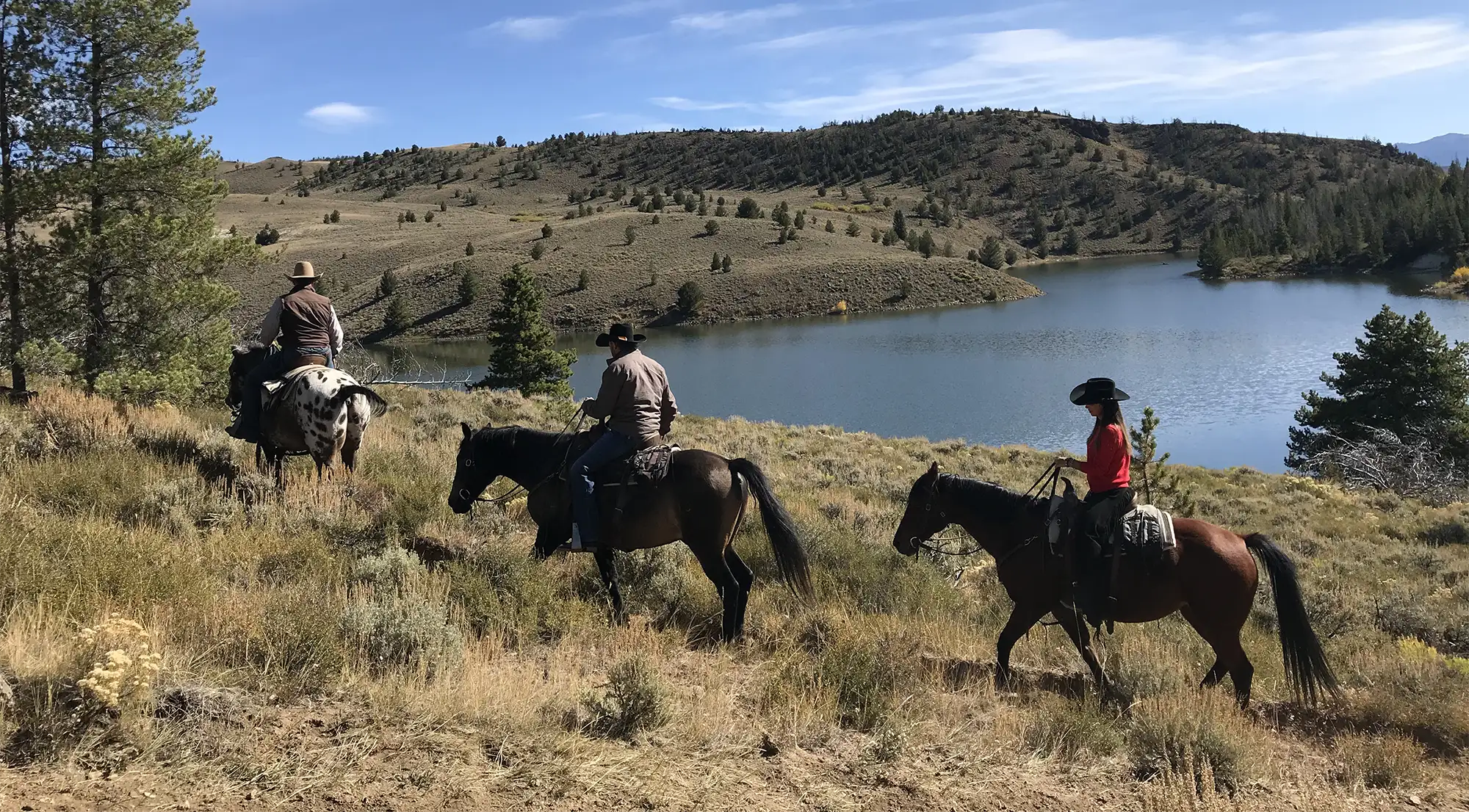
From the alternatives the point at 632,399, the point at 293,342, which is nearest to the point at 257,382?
the point at 293,342

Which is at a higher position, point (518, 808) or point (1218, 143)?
point (1218, 143)

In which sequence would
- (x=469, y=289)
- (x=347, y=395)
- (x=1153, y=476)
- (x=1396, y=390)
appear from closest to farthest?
(x=347, y=395) < (x=1153, y=476) < (x=1396, y=390) < (x=469, y=289)

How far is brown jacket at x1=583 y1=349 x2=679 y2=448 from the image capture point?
6.23 metres

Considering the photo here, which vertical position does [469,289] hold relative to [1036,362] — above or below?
above

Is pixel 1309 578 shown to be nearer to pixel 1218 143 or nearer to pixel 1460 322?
pixel 1460 322

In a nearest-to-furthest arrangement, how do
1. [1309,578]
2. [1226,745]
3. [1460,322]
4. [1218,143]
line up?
[1226,745], [1309,578], [1460,322], [1218,143]

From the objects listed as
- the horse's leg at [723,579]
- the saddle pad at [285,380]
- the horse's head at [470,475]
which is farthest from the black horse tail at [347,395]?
the horse's leg at [723,579]

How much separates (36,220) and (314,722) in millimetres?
12262

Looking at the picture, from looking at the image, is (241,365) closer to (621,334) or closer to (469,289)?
(621,334)

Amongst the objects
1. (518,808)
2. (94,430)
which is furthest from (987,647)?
(94,430)

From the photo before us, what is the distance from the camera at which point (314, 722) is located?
3.84 meters

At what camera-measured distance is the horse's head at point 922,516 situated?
270 inches

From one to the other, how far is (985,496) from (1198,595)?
5.30ft

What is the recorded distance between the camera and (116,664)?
11.5 feet
